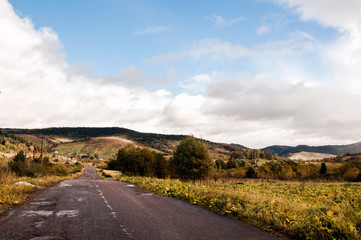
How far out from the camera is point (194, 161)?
33.8 meters

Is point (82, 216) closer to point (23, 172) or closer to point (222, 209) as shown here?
point (222, 209)

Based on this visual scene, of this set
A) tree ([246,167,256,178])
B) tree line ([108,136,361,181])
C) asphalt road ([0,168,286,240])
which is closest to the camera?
asphalt road ([0,168,286,240])

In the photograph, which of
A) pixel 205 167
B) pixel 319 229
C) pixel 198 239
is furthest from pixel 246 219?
pixel 205 167

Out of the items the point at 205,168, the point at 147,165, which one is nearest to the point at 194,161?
the point at 205,168

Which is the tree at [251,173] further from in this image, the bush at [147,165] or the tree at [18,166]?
the tree at [18,166]

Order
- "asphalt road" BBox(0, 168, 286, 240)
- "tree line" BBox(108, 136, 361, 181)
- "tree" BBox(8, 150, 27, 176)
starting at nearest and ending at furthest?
"asphalt road" BBox(0, 168, 286, 240) → "tree" BBox(8, 150, 27, 176) → "tree line" BBox(108, 136, 361, 181)

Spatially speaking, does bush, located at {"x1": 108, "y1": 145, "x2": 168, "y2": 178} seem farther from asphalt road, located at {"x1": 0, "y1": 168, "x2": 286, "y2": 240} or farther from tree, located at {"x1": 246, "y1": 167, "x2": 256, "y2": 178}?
asphalt road, located at {"x1": 0, "y1": 168, "x2": 286, "y2": 240}

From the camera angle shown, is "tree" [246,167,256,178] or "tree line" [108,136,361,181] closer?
"tree line" [108,136,361,181]

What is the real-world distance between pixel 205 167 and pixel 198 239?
2915 centimetres

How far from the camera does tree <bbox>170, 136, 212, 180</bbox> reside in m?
34.3

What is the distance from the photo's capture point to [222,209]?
9.64m

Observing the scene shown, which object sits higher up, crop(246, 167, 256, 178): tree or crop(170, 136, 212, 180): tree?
crop(170, 136, 212, 180): tree

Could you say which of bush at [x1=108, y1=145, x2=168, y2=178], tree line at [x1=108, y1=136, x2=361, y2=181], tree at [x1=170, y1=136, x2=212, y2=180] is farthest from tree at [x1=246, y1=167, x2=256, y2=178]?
bush at [x1=108, y1=145, x2=168, y2=178]

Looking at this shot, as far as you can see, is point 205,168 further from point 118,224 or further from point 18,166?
point 118,224
